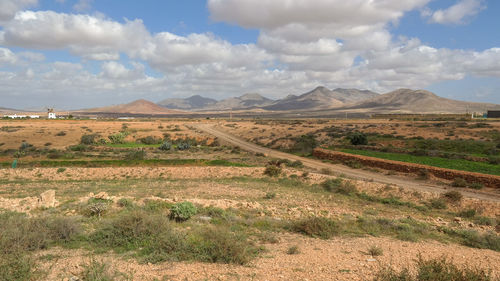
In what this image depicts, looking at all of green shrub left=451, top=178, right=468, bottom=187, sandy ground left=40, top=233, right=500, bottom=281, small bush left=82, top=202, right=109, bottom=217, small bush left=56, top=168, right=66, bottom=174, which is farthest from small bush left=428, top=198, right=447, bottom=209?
small bush left=56, top=168, right=66, bottom=174

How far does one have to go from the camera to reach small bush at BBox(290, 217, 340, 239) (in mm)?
10672

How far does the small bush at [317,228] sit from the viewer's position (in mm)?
10672

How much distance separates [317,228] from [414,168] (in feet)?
66.4

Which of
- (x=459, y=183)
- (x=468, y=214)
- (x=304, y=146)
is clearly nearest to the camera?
(x=468, y=214)

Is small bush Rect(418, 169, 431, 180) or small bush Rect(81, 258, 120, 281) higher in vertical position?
small bush Rect(81, 258, 120, 281)

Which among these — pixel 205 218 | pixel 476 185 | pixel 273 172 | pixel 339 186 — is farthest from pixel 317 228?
pixel 476 185

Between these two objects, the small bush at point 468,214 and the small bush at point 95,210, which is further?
the small bush at point 468,214

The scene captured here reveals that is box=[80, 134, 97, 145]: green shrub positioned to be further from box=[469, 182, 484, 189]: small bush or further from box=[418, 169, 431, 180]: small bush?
box=[469, 182, 484, 189]: small bush

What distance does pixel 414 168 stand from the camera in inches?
1060

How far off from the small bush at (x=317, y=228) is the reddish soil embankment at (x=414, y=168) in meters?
18.1

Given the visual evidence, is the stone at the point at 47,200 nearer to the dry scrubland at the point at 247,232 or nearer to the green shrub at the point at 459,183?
the dry scrubland at the point at 247,232

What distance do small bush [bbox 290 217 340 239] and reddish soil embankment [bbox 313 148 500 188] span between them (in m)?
18.1

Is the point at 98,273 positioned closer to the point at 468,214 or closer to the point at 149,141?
the point at 468,214

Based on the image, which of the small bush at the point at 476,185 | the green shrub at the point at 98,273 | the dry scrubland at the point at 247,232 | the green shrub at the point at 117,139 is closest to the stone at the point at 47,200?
the dry scrubland at the point at 247,232
